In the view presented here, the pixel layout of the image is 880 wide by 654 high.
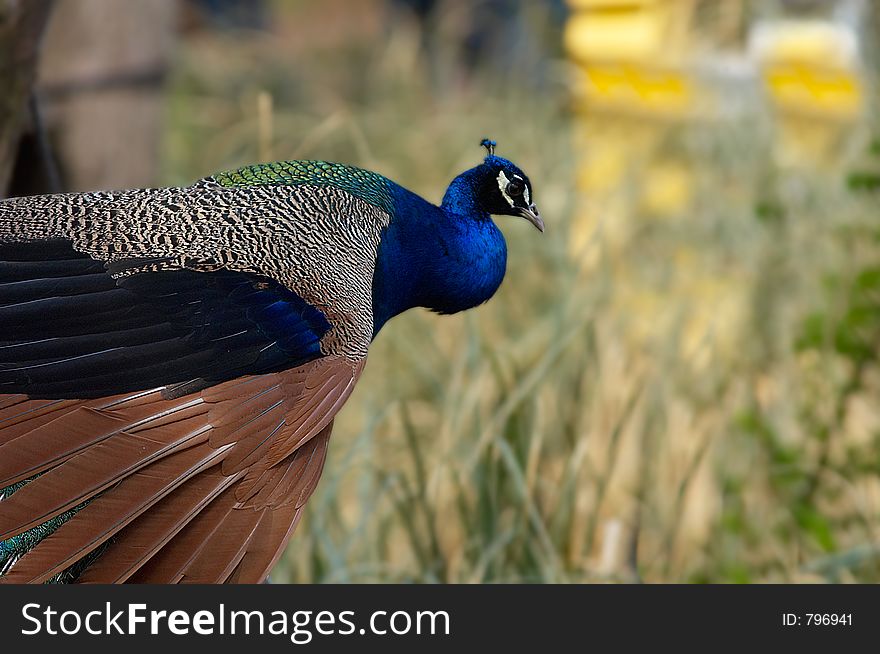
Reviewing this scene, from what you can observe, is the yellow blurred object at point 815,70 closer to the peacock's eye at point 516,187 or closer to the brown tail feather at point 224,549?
the peacock's eye at point 516,187

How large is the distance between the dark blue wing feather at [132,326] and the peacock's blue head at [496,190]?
0.36 meters

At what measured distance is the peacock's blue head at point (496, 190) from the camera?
5.18 ft

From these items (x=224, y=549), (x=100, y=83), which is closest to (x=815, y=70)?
(x=100, y=83)

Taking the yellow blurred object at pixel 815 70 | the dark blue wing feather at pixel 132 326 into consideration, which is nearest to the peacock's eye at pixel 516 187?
the dark blue wing feather at pixel 132 326

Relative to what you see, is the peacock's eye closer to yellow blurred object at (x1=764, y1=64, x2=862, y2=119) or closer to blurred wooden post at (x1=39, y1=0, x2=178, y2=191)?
blurred wooden post at (x1=39, y1=0, x2=178, y2=191)

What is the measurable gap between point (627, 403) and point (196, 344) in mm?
1485

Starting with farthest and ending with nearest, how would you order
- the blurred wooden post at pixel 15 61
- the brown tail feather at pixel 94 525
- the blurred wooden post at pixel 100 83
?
the blurred wooden post at pixel 100 83, the blurred wooden post at pixel 15 61, the brown tail feather at pixel 94 525

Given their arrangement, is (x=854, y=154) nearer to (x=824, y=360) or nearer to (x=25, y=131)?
(x=824, y=360)

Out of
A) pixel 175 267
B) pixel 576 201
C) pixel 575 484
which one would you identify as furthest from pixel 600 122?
pixel 175 267

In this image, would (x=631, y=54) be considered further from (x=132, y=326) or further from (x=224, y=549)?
(x=224, y=549)

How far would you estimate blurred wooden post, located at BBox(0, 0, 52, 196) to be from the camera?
6.60 feet

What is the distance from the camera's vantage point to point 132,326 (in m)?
1.28

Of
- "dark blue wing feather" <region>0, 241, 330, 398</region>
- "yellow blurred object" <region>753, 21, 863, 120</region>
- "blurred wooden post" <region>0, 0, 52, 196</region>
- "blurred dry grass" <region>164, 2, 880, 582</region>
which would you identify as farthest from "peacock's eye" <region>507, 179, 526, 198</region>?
"yellow blurred object" <region>753, 21, 863, 120</region>

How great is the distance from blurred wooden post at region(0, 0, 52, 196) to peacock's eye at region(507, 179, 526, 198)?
1.05 metres
